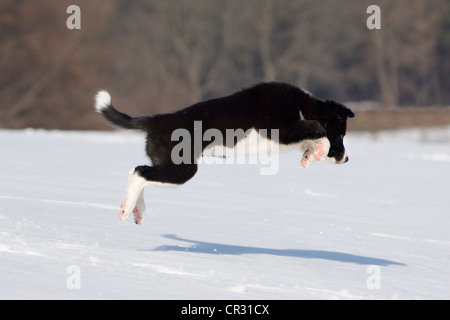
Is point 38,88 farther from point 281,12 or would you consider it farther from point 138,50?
point 281,12

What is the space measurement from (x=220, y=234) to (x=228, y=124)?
6.48ft

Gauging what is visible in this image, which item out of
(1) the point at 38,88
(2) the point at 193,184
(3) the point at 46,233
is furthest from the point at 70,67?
(3) the point at 46,233

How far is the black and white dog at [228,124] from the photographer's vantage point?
606 cm

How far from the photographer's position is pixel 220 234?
7812 mm

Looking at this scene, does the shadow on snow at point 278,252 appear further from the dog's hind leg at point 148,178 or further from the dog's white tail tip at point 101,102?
the dog's white tail tip at point 101,102

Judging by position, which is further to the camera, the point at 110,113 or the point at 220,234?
the point at 220,234

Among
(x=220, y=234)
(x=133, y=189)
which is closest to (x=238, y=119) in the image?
(x=133, y=189)

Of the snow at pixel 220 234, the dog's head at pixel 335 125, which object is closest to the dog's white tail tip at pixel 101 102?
the snow at pixel 220 234

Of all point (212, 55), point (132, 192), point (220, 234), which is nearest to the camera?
point (132, 192)

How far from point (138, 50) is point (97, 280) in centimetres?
4650

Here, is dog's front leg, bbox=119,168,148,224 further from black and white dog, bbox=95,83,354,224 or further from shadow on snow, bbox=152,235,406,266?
shadow on snow, bbox=152,235,406,266

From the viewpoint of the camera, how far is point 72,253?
5.64 meters

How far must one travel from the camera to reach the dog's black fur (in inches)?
239

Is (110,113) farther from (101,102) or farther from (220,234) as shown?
(220,234)
